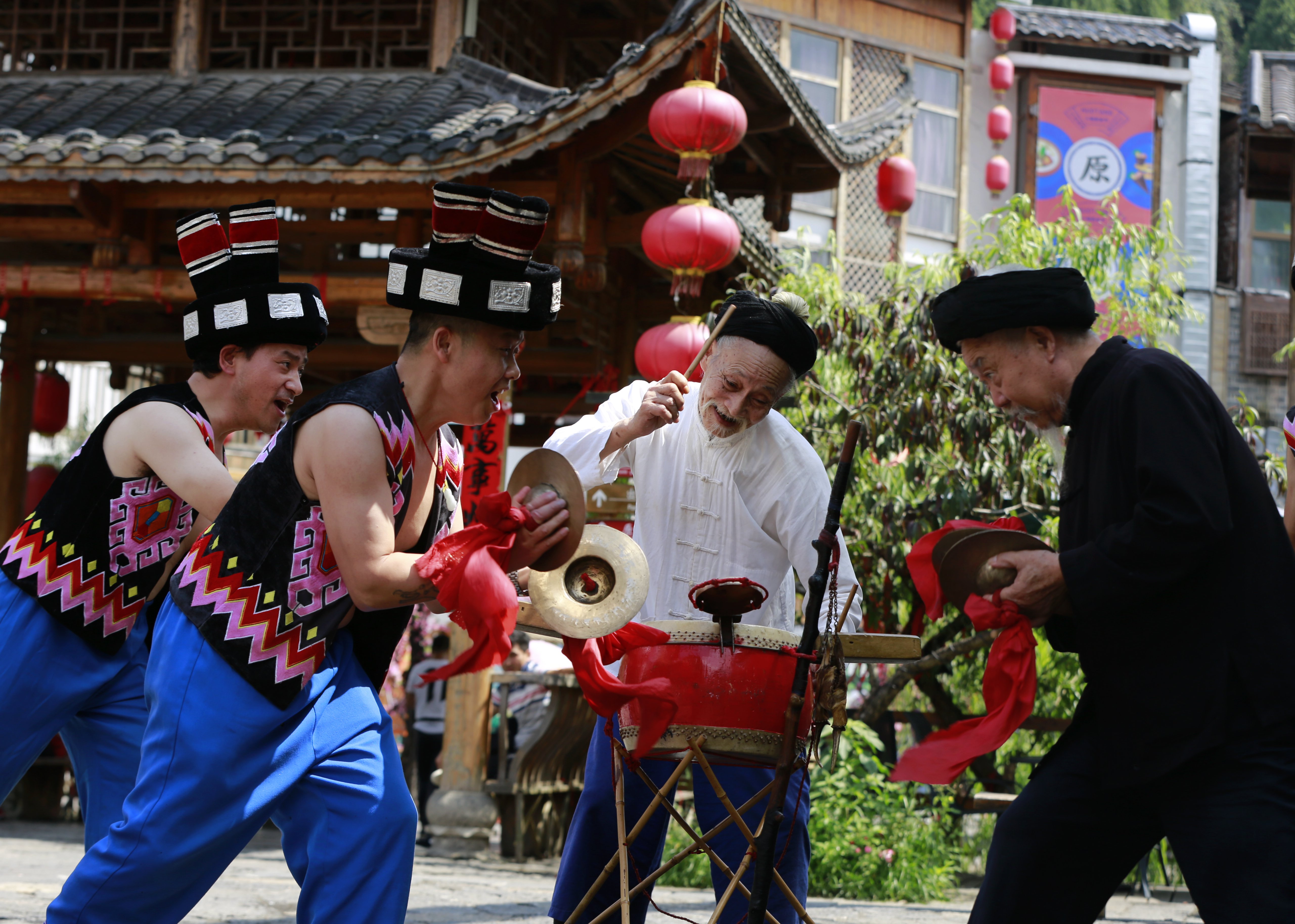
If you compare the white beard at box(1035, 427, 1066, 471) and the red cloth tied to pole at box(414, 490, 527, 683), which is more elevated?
the white beard at box(1035, 427, 1066, 471)

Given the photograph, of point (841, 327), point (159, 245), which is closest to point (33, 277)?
point (159, 245)

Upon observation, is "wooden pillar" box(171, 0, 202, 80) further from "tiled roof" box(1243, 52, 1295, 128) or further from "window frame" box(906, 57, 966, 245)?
"tiled roof" box(1243, 52, 1295, 128)

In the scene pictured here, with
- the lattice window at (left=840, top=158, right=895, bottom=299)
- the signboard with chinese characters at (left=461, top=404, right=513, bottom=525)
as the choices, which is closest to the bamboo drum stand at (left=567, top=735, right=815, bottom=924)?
the signboard with chinese characters at (left=461, top=404, right=513, bottom=525)

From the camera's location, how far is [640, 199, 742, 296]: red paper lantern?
724 centimetres

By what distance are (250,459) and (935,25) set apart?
11.0 metres

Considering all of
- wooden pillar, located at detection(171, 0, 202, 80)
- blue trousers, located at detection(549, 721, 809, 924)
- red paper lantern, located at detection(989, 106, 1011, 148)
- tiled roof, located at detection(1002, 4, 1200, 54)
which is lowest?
blue trousers, located at detection(549, 721, 809, 924)

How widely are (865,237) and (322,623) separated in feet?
50.7

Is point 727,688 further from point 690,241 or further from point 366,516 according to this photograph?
point 690,241

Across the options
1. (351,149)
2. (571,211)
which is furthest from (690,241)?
(351,149)

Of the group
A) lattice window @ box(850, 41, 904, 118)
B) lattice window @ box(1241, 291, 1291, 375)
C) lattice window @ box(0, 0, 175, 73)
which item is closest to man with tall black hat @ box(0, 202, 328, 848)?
lattice window @ box(0, 0, 175, 73)

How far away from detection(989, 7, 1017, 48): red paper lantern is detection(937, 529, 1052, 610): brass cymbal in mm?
17351

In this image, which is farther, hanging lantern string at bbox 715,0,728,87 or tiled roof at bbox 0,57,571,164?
tiled roof at bbox 0,57,571,164

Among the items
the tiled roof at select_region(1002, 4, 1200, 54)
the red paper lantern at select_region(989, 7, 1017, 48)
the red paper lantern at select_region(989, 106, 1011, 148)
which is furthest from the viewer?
the tiled roof at select_region(1002, 4, 1200, 54)

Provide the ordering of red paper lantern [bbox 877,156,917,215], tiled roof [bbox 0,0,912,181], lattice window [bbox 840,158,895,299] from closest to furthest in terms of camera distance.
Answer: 1. tiled roof [bbox 0,0,912,181]
2. red paper lantern [bbox 877,156,917,215]
3. lattice window [bbox 840,158,895,299]
